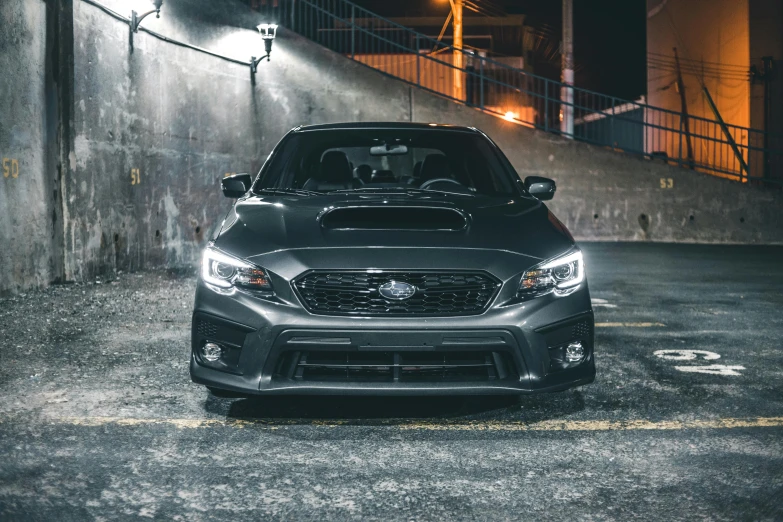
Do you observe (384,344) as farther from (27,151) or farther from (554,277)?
(27,151)

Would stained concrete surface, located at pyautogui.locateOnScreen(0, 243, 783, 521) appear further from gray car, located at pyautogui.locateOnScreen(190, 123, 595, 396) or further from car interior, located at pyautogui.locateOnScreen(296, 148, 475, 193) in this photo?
car interior, located at pyautogui.locateOnScreen(296, 148, 475, 193)

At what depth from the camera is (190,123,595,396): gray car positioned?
421cm

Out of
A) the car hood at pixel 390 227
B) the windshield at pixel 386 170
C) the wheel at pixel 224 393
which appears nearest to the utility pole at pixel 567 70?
the windshield at pixel 386 170

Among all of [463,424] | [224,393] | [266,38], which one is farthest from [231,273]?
[266,38]

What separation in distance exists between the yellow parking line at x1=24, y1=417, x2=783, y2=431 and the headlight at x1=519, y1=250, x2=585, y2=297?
2.38 feet

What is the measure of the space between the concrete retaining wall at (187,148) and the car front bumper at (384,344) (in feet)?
19.6

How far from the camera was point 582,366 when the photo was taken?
14.9 feet

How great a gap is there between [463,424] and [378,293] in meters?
0.90

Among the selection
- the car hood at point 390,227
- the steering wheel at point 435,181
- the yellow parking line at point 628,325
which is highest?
the steering wheel at point 435,181

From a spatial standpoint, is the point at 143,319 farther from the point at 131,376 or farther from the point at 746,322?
the point at 746,322

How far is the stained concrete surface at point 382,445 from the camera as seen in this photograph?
3488 mm

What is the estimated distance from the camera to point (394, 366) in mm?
4258

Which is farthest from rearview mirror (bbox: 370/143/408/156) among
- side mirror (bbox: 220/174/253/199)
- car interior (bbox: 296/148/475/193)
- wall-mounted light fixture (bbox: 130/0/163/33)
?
wall-mounted light fixture (bbox: 130/0/163/33)

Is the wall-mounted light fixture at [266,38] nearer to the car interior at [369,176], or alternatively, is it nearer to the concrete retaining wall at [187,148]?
the concrete retaining wall at [187,148]
